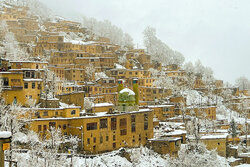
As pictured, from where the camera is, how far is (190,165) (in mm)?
37344

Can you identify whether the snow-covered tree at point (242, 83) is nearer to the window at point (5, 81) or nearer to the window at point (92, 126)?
the window at point (92, 126)

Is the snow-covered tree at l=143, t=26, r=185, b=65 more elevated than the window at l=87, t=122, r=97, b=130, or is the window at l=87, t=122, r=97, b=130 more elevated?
the snow-covered tree at l=143, t=26, r=185, b=65

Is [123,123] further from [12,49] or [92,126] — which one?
[12,49]

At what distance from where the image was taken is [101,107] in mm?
50375

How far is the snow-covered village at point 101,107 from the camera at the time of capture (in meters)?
39.5

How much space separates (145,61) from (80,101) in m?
46.7

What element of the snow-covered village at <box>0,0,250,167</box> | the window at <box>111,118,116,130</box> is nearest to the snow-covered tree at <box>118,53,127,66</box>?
the snow-covered village at <box>0,0,250,167</box>

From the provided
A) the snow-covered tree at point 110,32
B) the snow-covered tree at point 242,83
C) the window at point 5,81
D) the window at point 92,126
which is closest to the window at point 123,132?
the window at point 92,126

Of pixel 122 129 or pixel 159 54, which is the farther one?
pixel 159 54

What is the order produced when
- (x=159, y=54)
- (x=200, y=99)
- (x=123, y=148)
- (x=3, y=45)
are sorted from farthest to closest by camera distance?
(x=159, y=54), (x=200, y=99), (x=3, y=45), (x=123, y=148)

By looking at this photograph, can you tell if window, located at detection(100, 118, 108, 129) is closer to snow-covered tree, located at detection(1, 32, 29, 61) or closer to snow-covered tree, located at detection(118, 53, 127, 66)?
snow-covered tree, located at detection(1, 32, 29, 61)

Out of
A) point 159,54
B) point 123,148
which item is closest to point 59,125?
point 123,148

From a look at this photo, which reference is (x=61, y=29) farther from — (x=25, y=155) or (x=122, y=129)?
(x=25, y=155)

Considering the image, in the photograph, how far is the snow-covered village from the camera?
129ft
